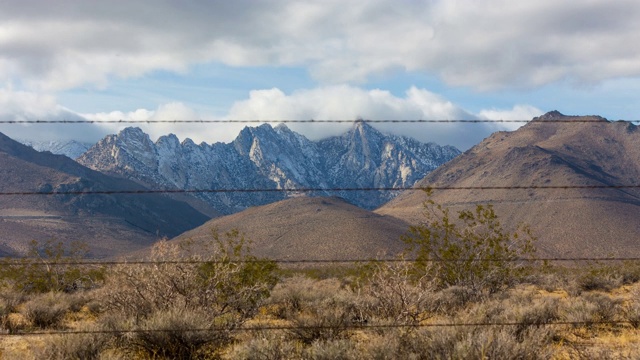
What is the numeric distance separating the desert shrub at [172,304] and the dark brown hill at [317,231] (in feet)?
251

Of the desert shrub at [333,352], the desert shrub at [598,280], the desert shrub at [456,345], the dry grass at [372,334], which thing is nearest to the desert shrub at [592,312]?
the dry grass at [372,334]

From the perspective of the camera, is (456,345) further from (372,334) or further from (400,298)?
(400,298)

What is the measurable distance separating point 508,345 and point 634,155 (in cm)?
19253

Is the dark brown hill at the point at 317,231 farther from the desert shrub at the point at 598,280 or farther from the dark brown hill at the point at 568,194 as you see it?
the desert shrub at the point at 598,280

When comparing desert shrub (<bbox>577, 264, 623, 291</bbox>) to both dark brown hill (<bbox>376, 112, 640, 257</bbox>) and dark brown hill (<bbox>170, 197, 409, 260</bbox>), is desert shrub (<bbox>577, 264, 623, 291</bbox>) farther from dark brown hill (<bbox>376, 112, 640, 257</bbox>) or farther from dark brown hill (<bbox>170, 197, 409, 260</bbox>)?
dark brown hill (<bbox>170, 197, 409, 260</bbox>)

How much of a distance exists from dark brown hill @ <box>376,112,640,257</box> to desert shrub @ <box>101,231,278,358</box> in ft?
237

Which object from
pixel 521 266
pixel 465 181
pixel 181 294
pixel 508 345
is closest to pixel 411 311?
pixel 508 345

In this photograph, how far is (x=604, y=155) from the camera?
184125mm

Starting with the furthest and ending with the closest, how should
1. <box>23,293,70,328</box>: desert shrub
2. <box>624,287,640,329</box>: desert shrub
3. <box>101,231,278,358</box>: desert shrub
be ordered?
<box>23,293,70,328</box>: desert shrub, <box>624,287,640,329</box>: desert shrub, <box>101,231,278,358</box>: desert shrub

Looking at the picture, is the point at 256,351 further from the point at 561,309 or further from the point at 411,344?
the point at 561,309

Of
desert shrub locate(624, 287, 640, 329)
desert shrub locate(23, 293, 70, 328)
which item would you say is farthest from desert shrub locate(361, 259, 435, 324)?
desert shrub locate(23, 293, 70, 328)

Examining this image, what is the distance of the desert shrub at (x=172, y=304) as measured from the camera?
40.4 feet

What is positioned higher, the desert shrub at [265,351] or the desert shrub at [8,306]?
the desert shrub at [265,351]

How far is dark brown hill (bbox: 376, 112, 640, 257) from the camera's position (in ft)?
352
